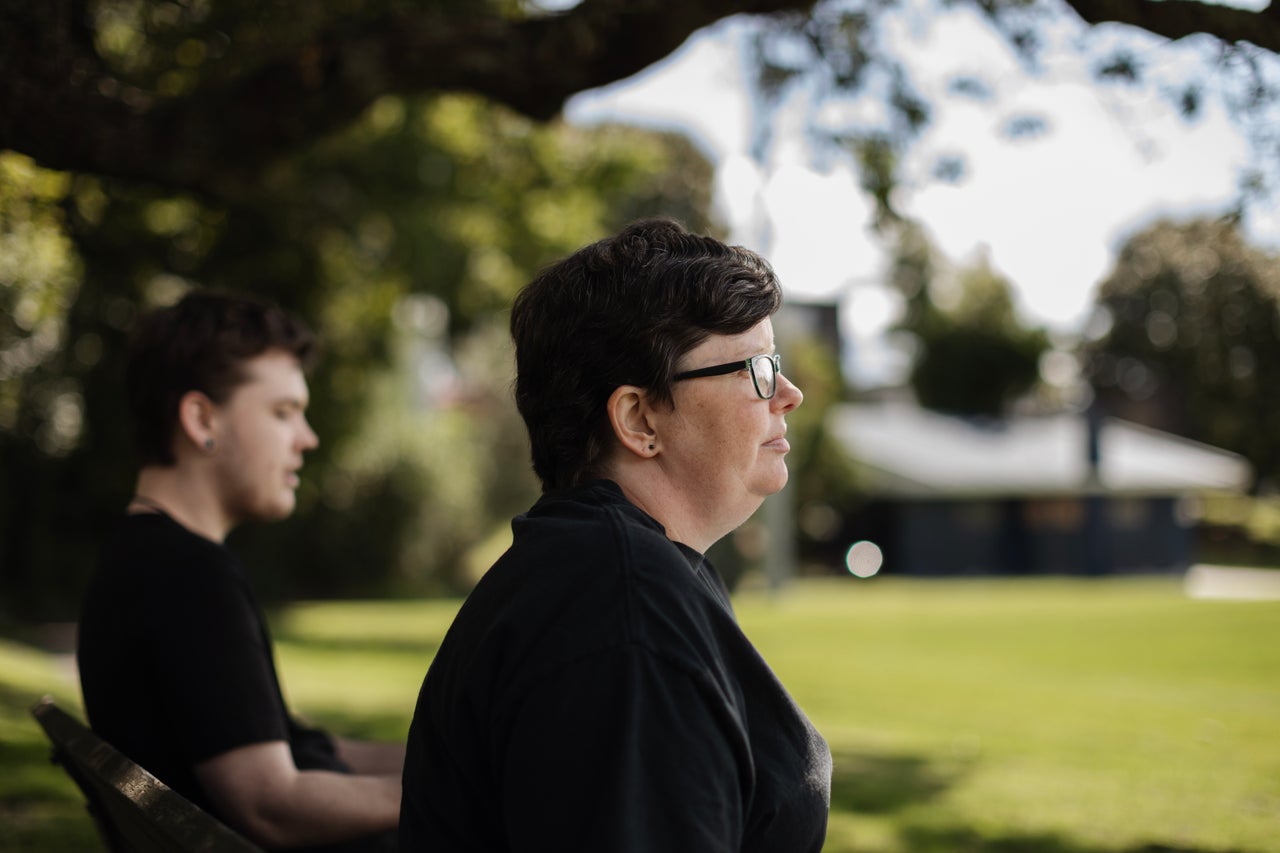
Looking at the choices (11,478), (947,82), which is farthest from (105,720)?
(11,478)

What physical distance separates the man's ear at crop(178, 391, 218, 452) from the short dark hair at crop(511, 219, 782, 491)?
1.41 metres

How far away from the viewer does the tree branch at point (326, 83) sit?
4.90 m

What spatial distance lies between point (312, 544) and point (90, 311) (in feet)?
33.1

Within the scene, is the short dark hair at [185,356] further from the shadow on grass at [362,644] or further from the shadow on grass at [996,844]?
A: the shadow on grass at [362,644]

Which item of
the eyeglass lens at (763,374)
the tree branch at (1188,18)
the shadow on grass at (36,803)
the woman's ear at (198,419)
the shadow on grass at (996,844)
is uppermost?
the tree branch at (1188,18)

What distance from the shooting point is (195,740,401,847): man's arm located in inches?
100

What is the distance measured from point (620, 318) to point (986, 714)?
430 inches

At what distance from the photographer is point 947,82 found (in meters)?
6.57

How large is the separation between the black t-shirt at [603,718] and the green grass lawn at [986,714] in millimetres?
4447

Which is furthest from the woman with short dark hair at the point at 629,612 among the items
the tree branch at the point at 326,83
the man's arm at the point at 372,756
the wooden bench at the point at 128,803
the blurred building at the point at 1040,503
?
the blurred building at the point at 1040,503

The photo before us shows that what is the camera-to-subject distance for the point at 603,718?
4.84 ft

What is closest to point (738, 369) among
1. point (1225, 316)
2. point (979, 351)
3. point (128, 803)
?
point (128, 803)

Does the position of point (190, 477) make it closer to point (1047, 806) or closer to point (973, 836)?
point (973, 836)

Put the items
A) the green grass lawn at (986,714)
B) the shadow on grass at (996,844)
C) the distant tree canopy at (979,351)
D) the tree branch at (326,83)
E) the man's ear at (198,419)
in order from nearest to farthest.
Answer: the man's ear at (198,419) → the tree branch at (326,83) → the shadow on grass at (996,844) → the green grass lawn at (986,714) → the distant tree canopy at (979,351)
